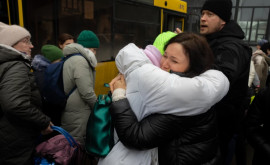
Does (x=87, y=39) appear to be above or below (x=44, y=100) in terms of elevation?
above

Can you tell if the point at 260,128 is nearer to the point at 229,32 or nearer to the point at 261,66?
the point at 229,32

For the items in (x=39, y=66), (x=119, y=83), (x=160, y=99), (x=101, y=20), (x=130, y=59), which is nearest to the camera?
(x=160, y=99)

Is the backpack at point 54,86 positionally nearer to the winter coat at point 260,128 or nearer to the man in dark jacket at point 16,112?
the man in dark jacket at point 16,112

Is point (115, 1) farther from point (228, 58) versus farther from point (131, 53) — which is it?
point (131, 53)

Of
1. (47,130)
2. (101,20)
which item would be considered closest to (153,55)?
(47,130)

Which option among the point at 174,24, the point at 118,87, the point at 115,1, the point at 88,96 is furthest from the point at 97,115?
the point at 174,24

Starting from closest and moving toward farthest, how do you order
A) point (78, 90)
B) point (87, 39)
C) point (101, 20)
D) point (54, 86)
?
point (54, 86), point (78, 90), point (87, 39), point (101, 20)

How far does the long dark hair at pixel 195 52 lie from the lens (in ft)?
3.83

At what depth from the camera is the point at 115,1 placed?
4.68m

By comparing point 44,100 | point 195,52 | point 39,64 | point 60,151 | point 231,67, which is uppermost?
point 195,52

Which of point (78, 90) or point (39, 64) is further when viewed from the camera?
point (39, 64)

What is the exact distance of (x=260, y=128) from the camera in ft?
5.43

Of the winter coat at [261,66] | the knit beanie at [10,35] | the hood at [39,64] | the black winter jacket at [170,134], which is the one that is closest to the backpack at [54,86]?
the hood at [39,64]

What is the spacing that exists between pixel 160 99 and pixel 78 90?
65.1 inches
